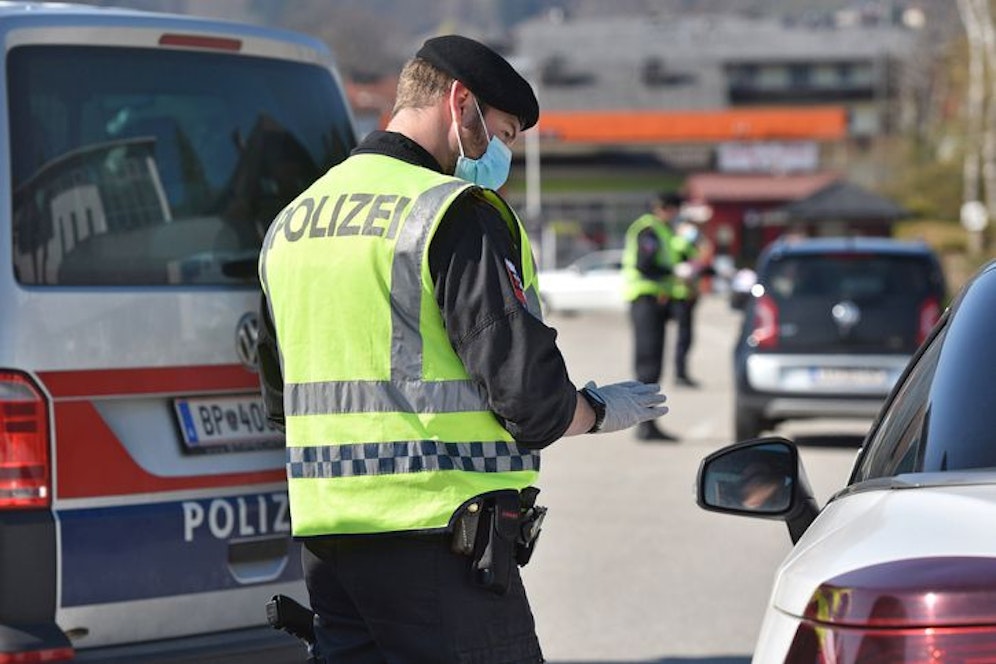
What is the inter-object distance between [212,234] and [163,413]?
0.57 meters

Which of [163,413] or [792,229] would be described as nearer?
[163,413]

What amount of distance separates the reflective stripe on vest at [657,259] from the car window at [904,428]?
442 inches

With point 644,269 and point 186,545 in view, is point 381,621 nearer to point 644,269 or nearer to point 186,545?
point 186,545

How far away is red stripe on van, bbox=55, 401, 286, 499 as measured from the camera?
461cm

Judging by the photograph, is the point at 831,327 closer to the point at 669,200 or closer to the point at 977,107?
the point at 669,200

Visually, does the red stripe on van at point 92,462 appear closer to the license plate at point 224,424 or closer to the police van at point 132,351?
the police van at point 132,351

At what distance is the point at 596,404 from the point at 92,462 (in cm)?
165

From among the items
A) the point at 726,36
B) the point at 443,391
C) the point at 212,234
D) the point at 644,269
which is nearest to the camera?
the point at 443,391

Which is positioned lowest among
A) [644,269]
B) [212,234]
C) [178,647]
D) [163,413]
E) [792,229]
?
[792,229]

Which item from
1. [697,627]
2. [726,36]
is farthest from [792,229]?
[697,627]

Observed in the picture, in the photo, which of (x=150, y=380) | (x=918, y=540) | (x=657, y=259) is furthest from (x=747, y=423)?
(x=918, y=540)

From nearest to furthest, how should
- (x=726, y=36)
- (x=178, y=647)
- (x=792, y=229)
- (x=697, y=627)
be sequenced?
1. (x=178, y=647)
2. (x=697, y=627)
3. (x=792, y=229)
4. (x=726, y=36)

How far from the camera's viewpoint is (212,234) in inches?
203

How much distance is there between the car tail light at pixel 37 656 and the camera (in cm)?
443
